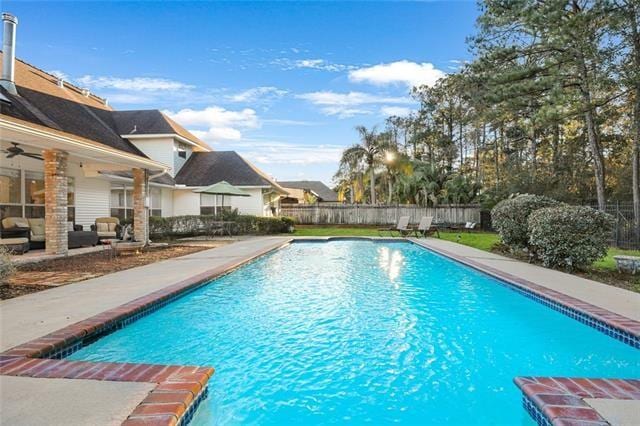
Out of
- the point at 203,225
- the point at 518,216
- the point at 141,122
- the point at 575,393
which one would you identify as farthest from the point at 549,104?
the point at 141,122

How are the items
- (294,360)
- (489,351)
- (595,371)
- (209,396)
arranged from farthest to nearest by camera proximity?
(489,351), (294,360), (595,371), (209,396)

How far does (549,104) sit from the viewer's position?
13.7 metres

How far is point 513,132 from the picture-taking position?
28891 millimetres

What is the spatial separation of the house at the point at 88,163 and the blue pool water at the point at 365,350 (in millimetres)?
6085

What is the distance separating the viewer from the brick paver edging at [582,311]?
14.0ft

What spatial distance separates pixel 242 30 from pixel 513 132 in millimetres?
23619

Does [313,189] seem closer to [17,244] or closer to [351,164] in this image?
[351,164]

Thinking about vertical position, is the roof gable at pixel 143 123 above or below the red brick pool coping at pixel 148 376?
above

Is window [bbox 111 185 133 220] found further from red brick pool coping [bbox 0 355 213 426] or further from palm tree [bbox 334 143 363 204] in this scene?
palm tree [bbox 334 143 363 204]

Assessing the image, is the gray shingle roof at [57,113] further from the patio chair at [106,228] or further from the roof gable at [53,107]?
the patio chair at [106,228]

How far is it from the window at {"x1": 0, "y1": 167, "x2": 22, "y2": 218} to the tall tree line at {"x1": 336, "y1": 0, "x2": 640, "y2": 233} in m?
17.7

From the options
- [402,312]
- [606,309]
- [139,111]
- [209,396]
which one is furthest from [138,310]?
[139,111]

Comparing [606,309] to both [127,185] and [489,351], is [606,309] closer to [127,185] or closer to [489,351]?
[489,351]

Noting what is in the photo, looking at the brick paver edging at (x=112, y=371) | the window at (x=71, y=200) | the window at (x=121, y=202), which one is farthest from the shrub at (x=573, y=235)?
the window at (x=121, y=202)
